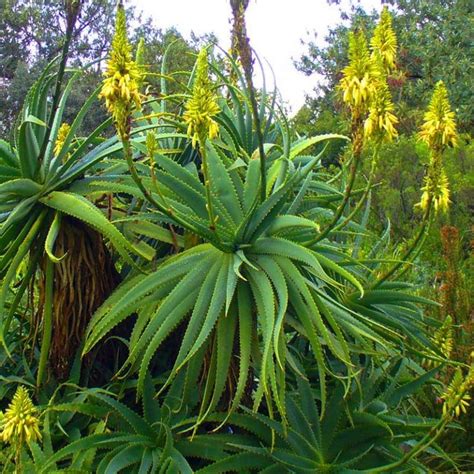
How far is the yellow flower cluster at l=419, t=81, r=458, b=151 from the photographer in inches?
107

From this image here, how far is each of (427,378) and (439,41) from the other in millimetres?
12765

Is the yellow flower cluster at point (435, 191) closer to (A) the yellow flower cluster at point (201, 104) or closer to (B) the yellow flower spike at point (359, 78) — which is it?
(B) the yellow flower spike at point (359, 78)

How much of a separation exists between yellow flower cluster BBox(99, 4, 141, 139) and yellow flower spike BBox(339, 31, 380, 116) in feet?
2.08

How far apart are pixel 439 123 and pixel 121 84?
109cm

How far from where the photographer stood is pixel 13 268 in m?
3.02

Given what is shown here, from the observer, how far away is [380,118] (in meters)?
2.55

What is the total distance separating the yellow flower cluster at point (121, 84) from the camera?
2.33 metres

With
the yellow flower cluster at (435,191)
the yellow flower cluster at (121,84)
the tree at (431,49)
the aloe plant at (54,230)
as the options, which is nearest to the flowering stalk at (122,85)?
the yellow flower cluster at (121,84)

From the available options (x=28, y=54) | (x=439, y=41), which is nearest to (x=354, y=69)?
(x=439, y=41)

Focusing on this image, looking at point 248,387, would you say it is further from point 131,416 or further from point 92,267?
point 92,267

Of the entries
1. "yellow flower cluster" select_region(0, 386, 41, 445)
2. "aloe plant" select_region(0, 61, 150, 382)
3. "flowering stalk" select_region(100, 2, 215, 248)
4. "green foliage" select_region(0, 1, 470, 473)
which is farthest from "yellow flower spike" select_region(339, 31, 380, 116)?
"yellow flower cluster" select_region(0, 386, 41, 445)

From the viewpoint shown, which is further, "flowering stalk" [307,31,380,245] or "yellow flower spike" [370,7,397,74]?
"yellow flower spike" [370,7,397,74]

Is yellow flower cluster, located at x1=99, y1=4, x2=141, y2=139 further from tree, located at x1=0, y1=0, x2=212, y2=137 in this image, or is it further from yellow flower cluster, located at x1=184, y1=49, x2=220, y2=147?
tree, located at x1=0, y1=0, x2=212, y2=137

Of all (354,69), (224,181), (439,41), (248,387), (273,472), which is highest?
(439,41)
